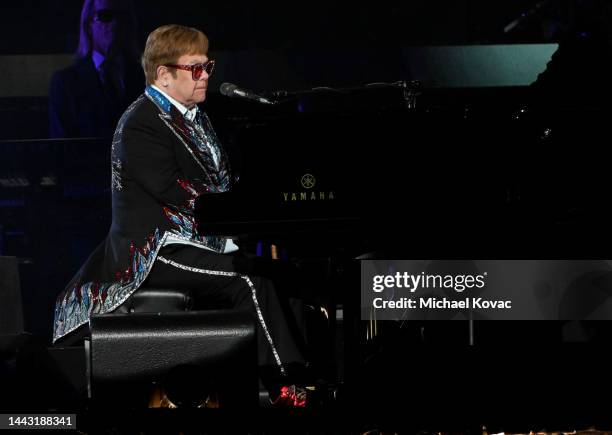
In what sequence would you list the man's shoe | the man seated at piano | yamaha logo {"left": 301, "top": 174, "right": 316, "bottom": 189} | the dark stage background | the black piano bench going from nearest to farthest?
the black piano bench
yamaha logo {"left": 301, "top": 174, "right": 316, "bottom": 189}
the man's shoe
the man seated at piano
the dark stage background

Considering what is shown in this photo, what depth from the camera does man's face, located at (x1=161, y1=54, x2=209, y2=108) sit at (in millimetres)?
3297

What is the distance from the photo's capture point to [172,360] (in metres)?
2.55

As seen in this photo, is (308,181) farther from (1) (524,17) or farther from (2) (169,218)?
(1) (524,17)

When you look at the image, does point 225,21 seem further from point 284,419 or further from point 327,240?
point 284,419

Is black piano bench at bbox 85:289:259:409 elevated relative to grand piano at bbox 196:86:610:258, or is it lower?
lower

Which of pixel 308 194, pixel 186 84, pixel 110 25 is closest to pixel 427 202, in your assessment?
pixel 308 194

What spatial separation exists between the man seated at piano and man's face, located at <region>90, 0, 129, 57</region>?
151 centimetres

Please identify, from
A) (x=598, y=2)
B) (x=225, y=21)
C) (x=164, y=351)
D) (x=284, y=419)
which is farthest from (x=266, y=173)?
(x=225, y=21)

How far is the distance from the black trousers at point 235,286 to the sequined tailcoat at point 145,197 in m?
0.06

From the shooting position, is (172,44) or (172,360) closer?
(172,360)

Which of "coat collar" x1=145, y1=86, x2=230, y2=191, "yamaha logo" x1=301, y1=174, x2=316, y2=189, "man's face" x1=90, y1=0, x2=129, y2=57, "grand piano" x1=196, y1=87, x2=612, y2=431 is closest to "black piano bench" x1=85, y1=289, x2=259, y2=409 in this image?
"grand piano" x1=196, y1=87, x2=612, y2=431

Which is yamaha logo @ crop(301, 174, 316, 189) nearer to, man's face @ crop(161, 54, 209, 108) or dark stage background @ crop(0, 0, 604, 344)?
man's face @ crop(161, 54, 209, 108)

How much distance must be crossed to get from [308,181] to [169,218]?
29.8 inches

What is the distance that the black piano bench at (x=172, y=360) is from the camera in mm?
2508
